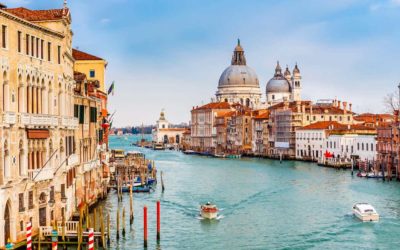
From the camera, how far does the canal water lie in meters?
16.3

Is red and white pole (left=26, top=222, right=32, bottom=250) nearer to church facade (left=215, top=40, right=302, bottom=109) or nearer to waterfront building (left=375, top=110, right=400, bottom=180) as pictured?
waterfront building (left=375, top=110, right=400, bottom=180)

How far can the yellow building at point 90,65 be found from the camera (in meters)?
24.6

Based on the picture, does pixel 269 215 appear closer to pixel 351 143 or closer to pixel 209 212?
pixel 209 212

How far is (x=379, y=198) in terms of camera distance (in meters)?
24.3

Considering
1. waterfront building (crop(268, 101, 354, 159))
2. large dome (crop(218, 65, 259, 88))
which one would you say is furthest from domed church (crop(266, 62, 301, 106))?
waterfront building (crop(268, 101, 354, 159))

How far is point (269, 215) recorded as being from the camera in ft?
67.6

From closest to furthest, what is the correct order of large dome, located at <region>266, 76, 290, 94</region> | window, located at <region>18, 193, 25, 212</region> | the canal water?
1. window, located at <region>18, 193, 25, 212</region>
2. the canal water
3. large dome, located at <region>266, 76, 290, 94</region>

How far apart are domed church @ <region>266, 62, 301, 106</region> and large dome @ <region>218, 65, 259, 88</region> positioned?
359 centimetres

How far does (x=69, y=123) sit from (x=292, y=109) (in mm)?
43426

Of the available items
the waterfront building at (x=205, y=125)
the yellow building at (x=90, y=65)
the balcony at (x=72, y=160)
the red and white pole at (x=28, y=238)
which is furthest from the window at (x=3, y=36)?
the waterfront building at (x=205, y=125)

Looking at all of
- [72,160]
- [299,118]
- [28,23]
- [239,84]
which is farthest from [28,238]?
[239,84]

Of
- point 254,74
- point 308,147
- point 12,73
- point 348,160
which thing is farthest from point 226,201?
point 254,74

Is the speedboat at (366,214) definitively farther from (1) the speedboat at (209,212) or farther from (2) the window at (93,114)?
(2) the window at (93,114)

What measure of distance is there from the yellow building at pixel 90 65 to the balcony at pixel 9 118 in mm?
11878
